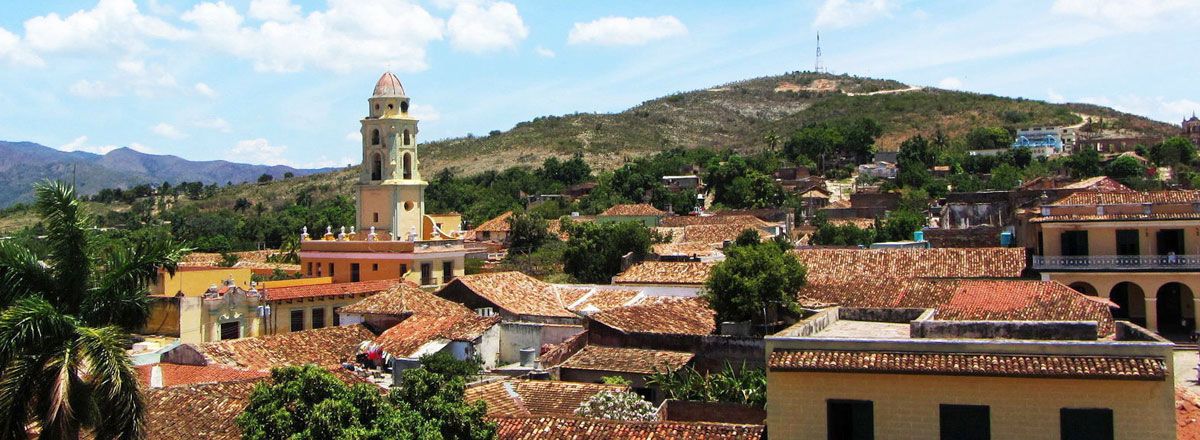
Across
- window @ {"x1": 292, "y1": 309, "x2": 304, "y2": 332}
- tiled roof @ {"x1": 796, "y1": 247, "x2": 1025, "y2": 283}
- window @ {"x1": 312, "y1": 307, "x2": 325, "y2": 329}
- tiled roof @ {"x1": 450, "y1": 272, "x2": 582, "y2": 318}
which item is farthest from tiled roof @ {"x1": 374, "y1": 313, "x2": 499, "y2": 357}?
tiled roof @ {"x1": 796, "y1": 247, "x2": 1025, "y2": 283}

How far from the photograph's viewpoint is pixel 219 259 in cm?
5016

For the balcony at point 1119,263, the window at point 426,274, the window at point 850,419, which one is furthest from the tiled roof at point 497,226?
the window at point 850,419

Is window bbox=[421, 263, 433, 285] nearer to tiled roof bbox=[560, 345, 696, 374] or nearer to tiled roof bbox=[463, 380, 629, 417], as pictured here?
tiled roof bbox=[560, 345, 696, 374]

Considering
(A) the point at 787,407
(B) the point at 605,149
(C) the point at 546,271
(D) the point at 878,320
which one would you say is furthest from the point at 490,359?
(B) the point at 605,149

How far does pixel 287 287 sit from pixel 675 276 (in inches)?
433

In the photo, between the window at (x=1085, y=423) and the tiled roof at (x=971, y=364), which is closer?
the tiled roof at (x=971, y=364)

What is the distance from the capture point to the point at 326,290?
98.8 ft

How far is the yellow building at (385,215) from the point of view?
3488cm

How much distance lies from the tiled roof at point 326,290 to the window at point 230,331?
1368mm

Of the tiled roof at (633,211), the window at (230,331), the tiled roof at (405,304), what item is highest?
the tiled roof at (633,211)

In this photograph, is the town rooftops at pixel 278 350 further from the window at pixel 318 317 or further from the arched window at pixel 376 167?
the arched window at pixel 376 167

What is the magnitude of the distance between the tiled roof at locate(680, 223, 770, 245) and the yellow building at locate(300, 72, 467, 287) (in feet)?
48.5

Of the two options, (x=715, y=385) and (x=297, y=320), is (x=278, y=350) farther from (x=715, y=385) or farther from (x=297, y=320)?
(x=715, y=385)

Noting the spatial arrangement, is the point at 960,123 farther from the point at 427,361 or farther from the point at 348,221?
the point at 427,361
